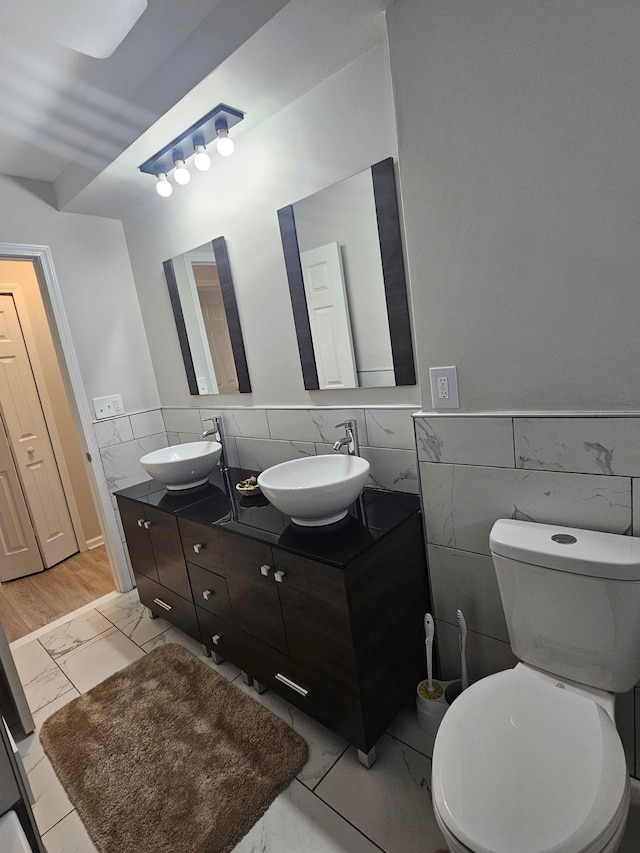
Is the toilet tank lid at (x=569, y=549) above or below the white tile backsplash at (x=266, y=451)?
below

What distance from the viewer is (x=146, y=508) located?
204 centimetres

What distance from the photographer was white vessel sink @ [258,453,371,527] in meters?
1.34

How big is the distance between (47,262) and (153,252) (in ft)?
1.81

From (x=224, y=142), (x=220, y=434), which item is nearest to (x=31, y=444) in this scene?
(x=220, y=434)

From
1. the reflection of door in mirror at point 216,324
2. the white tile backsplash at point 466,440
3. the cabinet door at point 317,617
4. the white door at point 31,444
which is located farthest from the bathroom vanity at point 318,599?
the white door at point 31,444

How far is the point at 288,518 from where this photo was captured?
1.60 m

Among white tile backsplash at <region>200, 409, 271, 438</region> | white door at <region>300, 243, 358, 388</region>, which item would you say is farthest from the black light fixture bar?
white tile backsplash at <region>200, 409, 271, 438</region>

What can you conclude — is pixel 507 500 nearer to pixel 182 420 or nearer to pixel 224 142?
pixel 224 142

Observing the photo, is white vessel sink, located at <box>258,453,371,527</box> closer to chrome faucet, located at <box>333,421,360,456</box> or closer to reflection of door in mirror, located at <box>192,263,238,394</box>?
chrome faucet, located at <box>333,421,360,456</box>

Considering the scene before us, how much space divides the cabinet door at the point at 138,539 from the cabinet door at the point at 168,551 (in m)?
0.06

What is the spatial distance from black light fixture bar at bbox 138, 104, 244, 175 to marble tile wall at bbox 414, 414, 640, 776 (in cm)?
133

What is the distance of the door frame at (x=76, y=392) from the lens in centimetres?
232

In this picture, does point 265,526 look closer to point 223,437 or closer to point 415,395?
point 415,395

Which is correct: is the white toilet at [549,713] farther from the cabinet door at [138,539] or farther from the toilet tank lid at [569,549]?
the cabinet door at [138,539]
